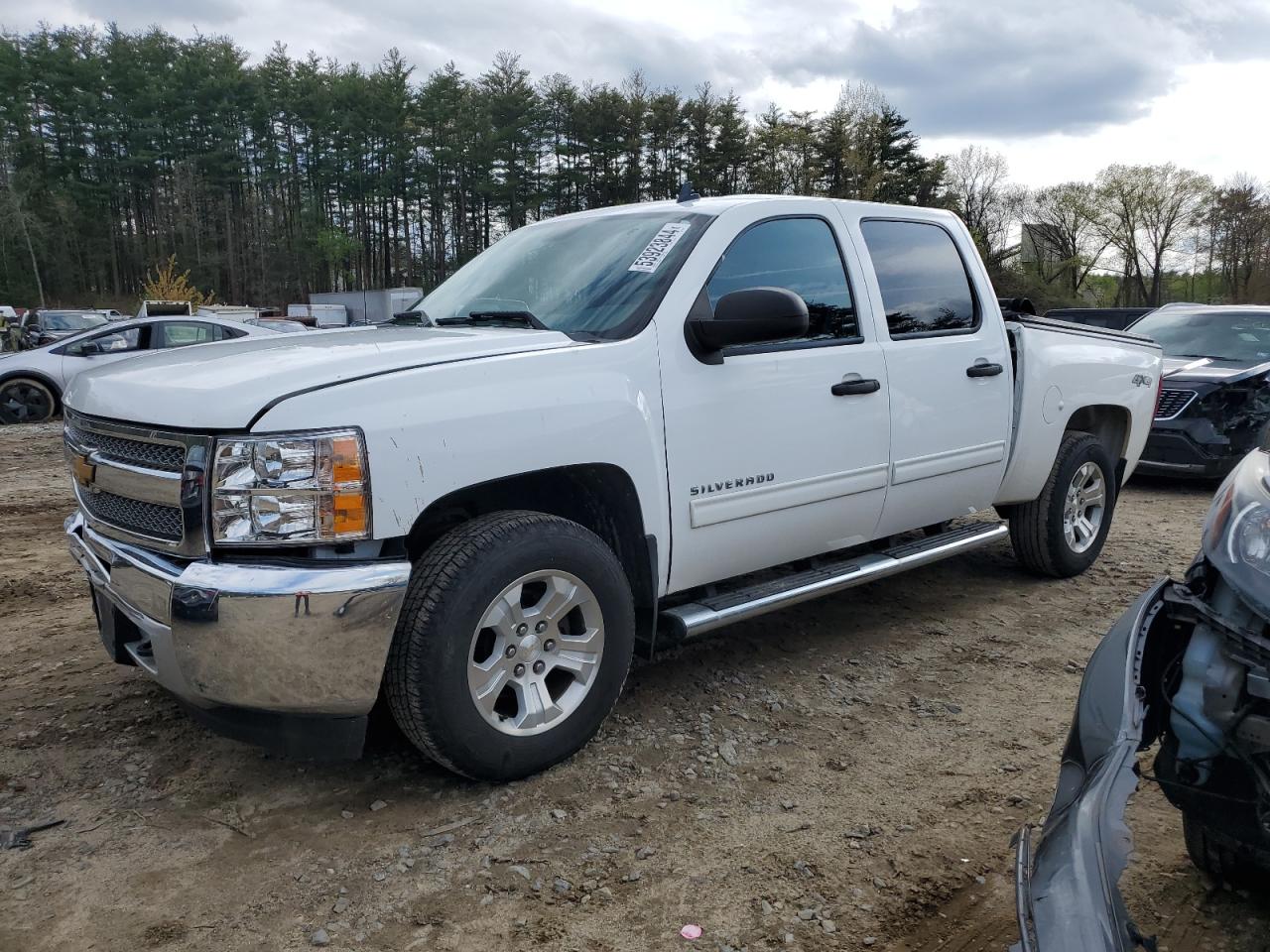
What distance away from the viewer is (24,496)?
7906mm

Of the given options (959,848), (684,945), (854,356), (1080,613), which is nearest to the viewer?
(684,945)

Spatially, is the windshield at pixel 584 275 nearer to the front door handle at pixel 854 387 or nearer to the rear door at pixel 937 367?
the front door handle at pixel 854 387

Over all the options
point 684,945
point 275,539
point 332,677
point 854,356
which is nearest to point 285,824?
point 332,677

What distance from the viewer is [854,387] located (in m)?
3.69

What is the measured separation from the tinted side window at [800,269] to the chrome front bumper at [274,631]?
1.74 meters

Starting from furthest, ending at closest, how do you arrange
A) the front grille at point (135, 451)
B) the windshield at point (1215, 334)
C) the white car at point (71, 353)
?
the white car at point (71, 353) < the windshield at point (1215, 334) < the front grille at point (135, 451)

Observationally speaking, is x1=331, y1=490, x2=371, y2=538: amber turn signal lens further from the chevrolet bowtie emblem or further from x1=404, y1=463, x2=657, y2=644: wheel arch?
the chevrolet bowtie emblem

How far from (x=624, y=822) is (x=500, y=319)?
186 cm

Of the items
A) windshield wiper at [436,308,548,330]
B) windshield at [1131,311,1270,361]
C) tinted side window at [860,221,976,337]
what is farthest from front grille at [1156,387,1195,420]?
windshield wiper at [436,308,548,330]

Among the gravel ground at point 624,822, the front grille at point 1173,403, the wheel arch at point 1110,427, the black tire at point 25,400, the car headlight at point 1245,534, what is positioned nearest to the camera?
the car headlight at point 1245,534

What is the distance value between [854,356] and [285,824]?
8.71 feet

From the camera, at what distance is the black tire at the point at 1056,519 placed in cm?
497

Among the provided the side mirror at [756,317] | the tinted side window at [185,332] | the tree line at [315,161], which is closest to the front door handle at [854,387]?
the side mirror at [756,317]

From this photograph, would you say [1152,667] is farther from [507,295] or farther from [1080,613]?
[1080,613]
